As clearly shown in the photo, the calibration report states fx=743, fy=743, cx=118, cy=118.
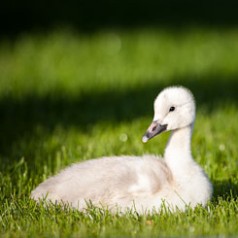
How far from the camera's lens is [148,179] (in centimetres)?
506

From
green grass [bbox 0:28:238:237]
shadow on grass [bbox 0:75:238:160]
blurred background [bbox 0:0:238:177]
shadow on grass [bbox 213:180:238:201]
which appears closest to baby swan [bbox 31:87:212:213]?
green grass [bbox 0:28:238:237]

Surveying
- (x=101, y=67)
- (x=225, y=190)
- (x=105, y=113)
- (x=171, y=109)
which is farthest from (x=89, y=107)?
(x=171, y=109)

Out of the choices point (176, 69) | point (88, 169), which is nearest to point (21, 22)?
point (176, 69)

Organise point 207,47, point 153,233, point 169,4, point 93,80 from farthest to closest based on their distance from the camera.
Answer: point 169,4 → point 207,47 → point 93,80 → point 153,233

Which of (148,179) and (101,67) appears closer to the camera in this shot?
(148,179)

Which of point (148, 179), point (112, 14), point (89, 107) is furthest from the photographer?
point (112, 14)

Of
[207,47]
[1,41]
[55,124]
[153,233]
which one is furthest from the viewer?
[1,41]

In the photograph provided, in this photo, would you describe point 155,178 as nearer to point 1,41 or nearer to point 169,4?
point 1,41

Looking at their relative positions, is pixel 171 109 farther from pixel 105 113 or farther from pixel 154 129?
pixel 105 113

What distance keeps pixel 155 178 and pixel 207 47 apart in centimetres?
756

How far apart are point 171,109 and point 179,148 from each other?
29 centimetres

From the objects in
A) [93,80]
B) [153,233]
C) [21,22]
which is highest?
[21,22]

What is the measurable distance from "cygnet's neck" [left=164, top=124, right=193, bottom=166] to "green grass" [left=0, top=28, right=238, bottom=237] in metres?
0.37

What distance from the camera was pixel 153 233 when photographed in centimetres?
452
